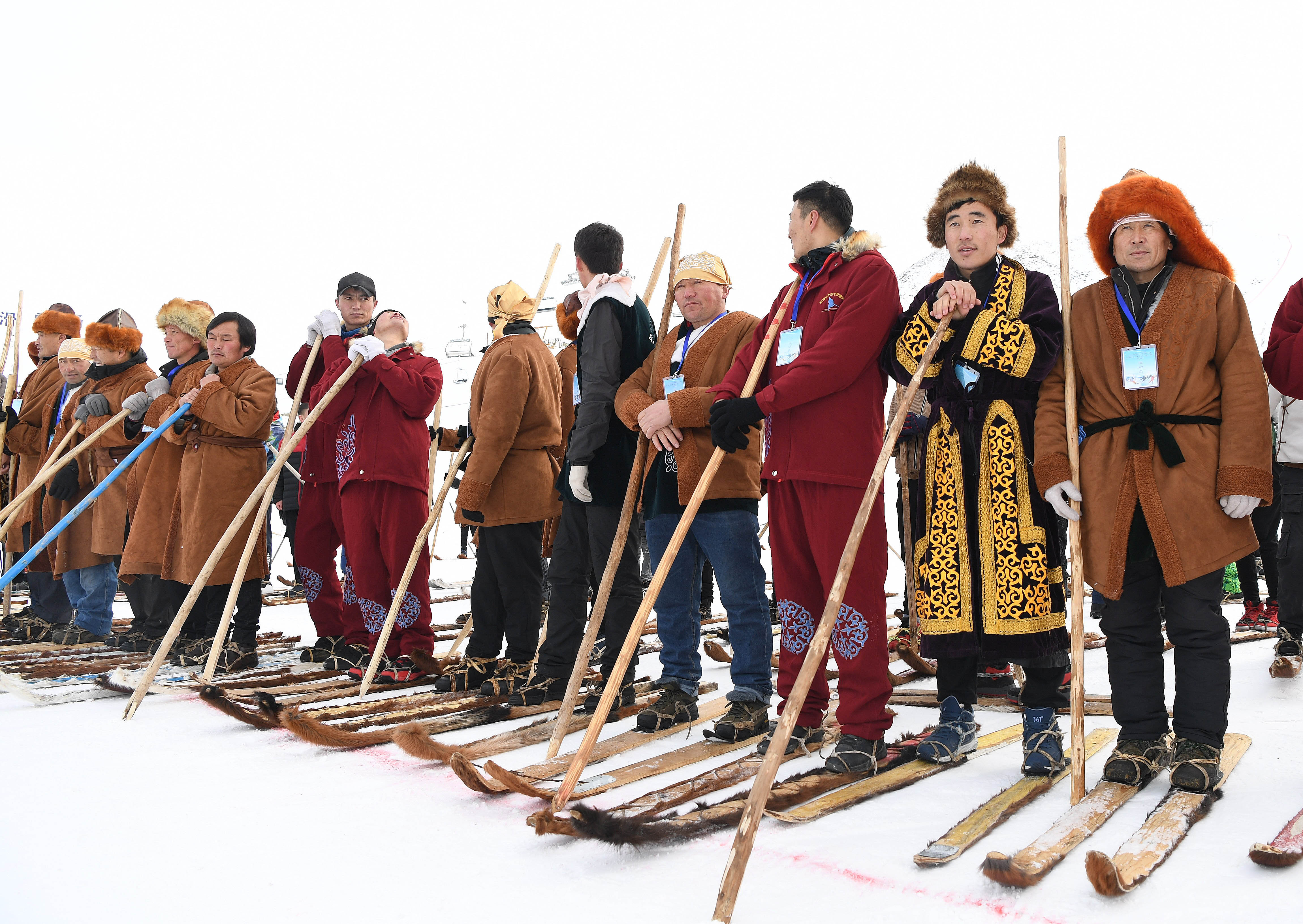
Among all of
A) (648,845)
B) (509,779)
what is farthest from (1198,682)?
(509,779)

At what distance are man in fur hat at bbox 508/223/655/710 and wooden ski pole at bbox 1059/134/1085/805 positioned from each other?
1.49 m

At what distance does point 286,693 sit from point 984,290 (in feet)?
9.92

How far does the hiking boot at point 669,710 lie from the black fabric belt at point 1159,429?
1581 mm

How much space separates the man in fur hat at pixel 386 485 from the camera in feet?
13.3

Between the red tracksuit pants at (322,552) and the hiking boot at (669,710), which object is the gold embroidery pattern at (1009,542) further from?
the red tracksuit pants at (322,552)

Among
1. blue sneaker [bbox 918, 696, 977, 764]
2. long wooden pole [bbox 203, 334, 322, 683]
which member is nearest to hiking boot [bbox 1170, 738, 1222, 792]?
blue sneaker [bbox 918, 696, 977, 764]

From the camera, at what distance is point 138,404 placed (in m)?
4.94

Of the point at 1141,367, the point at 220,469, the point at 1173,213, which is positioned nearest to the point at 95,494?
the point at 220,469

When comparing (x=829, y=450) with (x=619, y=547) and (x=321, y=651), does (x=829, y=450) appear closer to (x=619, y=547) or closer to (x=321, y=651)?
(x=619, y=547)

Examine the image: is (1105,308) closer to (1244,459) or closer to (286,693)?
(1244,459)

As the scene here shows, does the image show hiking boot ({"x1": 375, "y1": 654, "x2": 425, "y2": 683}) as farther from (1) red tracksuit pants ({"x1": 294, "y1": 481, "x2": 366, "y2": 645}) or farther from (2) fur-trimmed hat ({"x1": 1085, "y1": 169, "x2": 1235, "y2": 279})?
(2) fur-trimmed hat ({"x1": 1085, "y1": 169, "x2": 1235, "y2": 279})

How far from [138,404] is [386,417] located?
1.76 metres

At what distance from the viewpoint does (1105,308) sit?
2.47m

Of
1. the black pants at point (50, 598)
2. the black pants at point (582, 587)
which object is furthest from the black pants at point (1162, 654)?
the black pants at point (50, 598)
